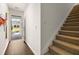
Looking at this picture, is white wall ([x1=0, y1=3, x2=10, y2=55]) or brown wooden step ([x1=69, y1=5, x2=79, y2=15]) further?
brown wooden step ([x1=69, y1=5, x2=79, y2=15])

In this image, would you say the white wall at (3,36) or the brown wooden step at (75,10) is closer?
the white wall at (3,36)

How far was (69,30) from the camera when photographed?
1.73m

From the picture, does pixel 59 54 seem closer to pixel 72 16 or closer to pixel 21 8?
pixel 72 16

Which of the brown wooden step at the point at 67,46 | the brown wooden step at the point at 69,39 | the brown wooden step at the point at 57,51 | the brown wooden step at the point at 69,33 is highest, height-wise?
the brown wooden step at the point at 69,33

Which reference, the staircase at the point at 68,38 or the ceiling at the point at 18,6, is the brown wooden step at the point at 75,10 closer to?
the staircase at the point at 68,38

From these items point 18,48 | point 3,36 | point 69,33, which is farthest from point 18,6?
point 69,33

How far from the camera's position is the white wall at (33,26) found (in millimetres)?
1684

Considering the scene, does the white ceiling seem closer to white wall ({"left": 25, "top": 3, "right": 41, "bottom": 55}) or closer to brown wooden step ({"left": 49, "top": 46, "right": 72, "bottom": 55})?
white wall ({"left": 25, "top": 3, "right": 41, "bottom": 55})

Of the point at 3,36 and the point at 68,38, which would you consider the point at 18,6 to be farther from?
the point at 68,38

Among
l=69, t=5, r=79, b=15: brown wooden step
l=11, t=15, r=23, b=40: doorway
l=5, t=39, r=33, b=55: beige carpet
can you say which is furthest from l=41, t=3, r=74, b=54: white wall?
l=11, t=15, r=23, b=40: doorway

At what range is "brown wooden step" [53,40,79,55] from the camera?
160 cm

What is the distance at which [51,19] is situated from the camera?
1.71 metres

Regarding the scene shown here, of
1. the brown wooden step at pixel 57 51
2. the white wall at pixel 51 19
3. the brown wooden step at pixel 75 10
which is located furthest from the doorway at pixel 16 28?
the brown wooden step at pixel 75 10
